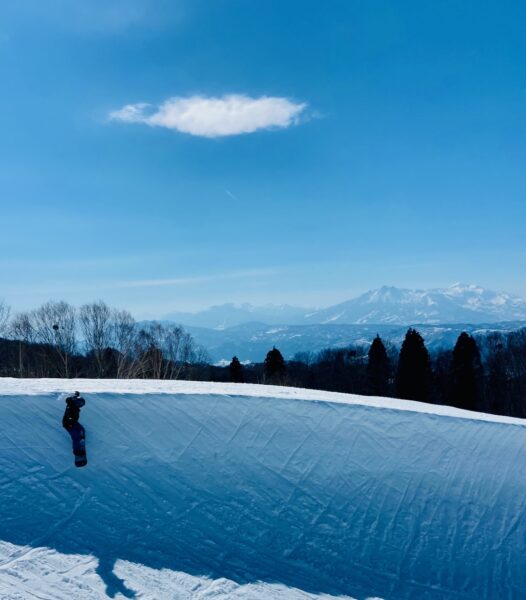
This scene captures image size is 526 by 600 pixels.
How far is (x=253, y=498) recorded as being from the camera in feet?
36.8

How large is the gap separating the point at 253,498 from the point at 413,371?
108 feet

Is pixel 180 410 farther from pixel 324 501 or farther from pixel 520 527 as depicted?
pixel 520 527

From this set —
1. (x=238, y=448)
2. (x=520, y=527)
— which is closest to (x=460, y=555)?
(x=520, y=527)

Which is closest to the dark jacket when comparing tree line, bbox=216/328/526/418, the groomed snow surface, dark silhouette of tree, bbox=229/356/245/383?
the groomed snow surface

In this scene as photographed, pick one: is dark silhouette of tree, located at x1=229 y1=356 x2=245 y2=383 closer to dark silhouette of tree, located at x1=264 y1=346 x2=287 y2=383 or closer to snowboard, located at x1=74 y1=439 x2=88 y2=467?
dark silhouette of tree, located at x1=264 y1=346 x2=287 y2=383

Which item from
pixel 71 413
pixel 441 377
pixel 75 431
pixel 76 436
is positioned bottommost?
pixel 441 377

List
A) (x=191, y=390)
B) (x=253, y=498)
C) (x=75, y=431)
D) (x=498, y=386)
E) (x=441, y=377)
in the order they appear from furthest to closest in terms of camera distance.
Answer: (x=441, y=377) → (x=498, y=386) → (x=191, y=390) → (x=253, y=498) → (x=75, y=431)

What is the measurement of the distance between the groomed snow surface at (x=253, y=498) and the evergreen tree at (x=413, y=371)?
24.9m

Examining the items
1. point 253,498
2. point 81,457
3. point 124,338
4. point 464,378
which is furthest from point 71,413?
point 464,378

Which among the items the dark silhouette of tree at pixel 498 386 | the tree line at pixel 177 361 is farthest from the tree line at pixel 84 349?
the dark silhouette of tree at pixel 498 386

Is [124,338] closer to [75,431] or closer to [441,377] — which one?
[75,431]

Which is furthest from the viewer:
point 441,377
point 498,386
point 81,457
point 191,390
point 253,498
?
point 441,377

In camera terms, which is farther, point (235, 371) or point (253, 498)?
point (235, 371)

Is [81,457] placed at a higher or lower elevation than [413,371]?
higher
